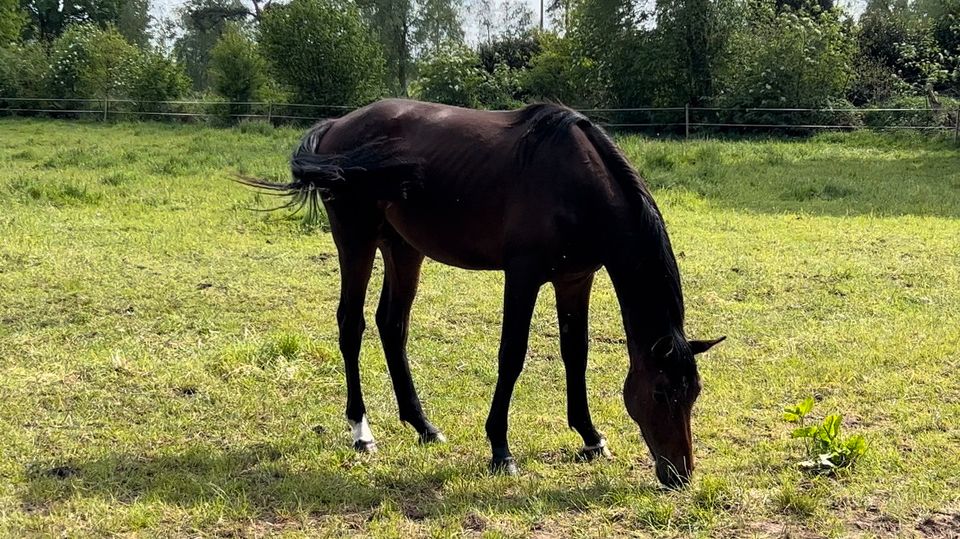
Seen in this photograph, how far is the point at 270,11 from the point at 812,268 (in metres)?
23.7

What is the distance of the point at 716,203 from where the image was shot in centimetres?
1201

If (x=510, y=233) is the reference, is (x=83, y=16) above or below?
above

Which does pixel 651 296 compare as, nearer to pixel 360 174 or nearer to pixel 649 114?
pixel 360 174

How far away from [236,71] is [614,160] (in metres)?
25.7

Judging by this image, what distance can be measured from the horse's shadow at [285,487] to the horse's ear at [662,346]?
0.60 metres

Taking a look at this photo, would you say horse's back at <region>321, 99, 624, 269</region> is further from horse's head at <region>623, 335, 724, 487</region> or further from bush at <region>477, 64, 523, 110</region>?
bush at <region>477, 64, 523, 110</region>

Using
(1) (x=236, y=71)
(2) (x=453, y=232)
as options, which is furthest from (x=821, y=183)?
(1) (x=236, y=71)

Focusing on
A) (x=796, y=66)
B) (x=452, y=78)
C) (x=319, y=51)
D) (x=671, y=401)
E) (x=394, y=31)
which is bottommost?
(x=671, y=401)

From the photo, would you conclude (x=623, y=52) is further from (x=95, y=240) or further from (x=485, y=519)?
(x=485, y=519)

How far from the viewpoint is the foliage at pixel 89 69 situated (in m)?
28.1

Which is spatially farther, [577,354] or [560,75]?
[560,75]

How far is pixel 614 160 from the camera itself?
3.60m

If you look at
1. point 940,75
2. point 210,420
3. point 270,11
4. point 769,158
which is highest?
point 270,11

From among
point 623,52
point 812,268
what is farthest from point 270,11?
point 812,268
